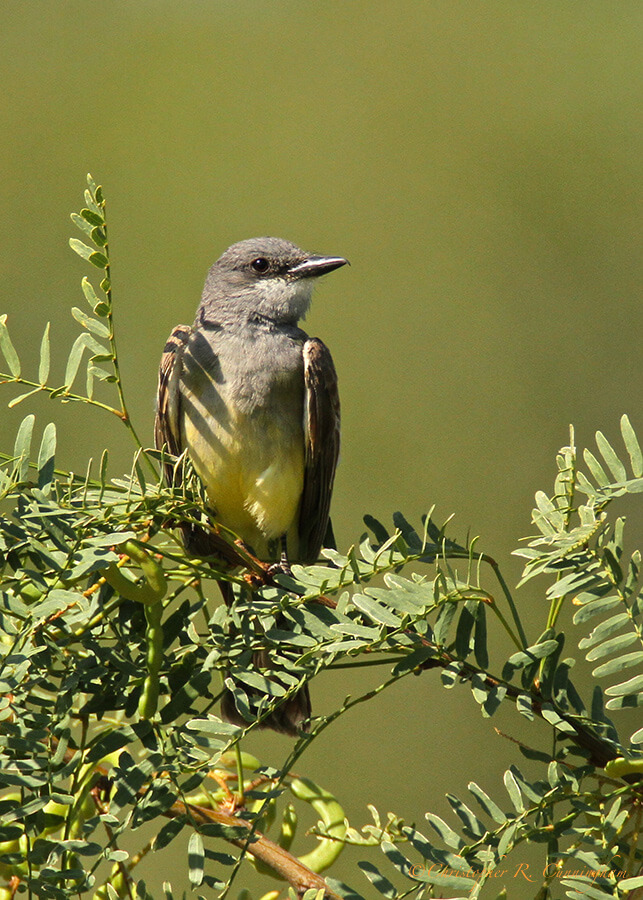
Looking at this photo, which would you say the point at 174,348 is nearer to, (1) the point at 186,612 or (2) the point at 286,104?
(1) the point at 186,612

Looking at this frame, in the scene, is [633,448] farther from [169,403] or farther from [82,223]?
[169,403]

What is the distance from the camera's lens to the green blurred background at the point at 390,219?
20.0 ft

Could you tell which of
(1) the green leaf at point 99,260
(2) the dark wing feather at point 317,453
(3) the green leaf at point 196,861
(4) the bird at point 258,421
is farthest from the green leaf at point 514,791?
(2) the dark wing feather at point 317,453

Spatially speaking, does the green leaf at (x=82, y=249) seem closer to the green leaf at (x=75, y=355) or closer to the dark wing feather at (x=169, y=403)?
the green leaf at (x=75, y=355)

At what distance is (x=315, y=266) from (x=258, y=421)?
798mm

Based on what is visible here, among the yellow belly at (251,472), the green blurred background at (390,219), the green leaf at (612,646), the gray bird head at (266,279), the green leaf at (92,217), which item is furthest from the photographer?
the green blurred background at (390,219)

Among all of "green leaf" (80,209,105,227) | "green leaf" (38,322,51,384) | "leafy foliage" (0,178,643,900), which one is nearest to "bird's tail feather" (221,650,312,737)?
"leafy foliage" (0,178,643,900)

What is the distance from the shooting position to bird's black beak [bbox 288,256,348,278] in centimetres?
364

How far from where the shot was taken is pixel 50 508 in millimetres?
1352

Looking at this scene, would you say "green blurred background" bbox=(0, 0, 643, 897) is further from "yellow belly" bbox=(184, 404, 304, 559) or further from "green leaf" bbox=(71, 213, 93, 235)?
"green leaf" bbox=(71, 213, 93, 235)

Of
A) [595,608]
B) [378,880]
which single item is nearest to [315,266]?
[595,608]

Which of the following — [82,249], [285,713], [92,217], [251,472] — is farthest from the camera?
[251,472]

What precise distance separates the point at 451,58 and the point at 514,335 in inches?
136

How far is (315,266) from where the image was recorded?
369cm
